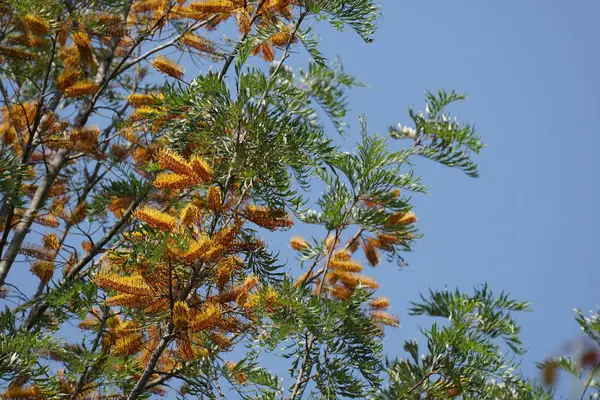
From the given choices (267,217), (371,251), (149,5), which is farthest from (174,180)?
(149,5)

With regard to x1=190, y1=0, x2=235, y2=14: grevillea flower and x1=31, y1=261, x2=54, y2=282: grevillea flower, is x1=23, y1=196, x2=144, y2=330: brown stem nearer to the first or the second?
x1=31, y1=261, x2=54, y2=282: grevillea flower

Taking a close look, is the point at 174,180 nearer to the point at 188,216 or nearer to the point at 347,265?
the point at 188,216

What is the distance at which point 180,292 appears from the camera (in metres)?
2.83

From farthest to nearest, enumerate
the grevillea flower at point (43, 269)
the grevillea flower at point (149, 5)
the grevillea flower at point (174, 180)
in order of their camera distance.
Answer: the grevillea flower at point (149, 5) < the grevillea flower at point (43, 269) < the grevillea flower at point (174, 180)

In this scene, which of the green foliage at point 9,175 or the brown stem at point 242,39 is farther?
the green foliage at point 9,175

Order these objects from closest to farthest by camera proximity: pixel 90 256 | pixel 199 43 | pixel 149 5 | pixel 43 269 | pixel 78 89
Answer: pixel 78 89 → pixel 199 43 → pixel 43 269 → pixel 90 256 → pixel 149 5

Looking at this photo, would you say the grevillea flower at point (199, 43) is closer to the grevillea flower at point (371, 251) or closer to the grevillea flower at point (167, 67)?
the grevillea flower at point (167, 67)

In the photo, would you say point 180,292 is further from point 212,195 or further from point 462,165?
point 462,165

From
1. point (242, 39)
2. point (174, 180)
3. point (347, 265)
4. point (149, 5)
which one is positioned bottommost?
point (174, 180)

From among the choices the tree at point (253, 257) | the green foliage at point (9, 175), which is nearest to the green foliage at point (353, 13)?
the tree at point (253, 257)

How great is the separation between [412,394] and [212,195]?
963 mm

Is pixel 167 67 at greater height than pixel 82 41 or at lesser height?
lesser

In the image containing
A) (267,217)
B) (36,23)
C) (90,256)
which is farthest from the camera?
(90,256)

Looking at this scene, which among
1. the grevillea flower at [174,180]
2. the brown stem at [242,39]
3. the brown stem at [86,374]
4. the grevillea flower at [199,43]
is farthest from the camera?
the grevillea flower at [199,43]
